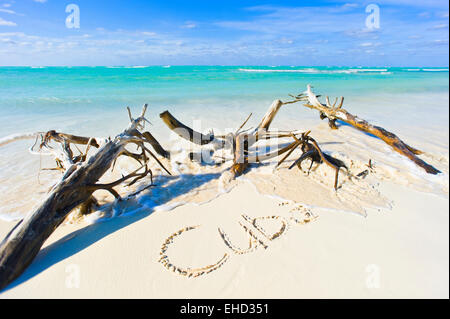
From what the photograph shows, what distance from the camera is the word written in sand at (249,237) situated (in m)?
2.11

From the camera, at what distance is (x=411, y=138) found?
17.9 feet

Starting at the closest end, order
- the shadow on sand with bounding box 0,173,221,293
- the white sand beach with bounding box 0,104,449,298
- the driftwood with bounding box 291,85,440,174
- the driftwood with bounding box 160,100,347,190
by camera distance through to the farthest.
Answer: the white sand beach with bounding box 0,104,449,298 < the shadow on sand with bounding box 0,173,221,293 < the driftwood with bounding box 160,100,347,190 < the driftwood with bounding box 291,85,440,174

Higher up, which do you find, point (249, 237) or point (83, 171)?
point (83, 171)

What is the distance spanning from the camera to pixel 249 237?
8.10ft

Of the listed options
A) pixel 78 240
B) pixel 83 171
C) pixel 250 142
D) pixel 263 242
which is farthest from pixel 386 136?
pixel 78 240

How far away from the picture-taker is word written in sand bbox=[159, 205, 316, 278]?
211cm

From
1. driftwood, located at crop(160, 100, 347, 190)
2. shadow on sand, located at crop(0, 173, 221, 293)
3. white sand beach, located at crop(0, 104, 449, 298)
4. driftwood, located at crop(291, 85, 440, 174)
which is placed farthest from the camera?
driftwood, located at crop(291, 85, 440, 174)

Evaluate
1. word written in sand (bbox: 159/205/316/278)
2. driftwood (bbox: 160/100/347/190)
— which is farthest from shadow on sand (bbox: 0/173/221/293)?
driftwood (bbox: 160/100/347/190)

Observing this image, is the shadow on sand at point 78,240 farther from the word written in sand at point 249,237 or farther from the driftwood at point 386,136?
the driftwood at point 386,136

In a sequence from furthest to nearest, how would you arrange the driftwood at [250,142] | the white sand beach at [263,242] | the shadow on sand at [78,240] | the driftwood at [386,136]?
the driftwood at [386,136] < the driftwood at [250,142] < the shadow on sand at [78,240] < the white sand beach at [263,242]

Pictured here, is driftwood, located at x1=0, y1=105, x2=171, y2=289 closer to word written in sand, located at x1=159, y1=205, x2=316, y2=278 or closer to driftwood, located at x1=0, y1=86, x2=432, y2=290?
driftwood, located at x1=0, y1=86, x2=432, y2=290

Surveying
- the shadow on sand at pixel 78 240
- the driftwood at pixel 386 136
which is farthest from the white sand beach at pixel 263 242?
the driftwood at pixel 386 136

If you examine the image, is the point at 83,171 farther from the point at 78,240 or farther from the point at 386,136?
the point at 386,136
